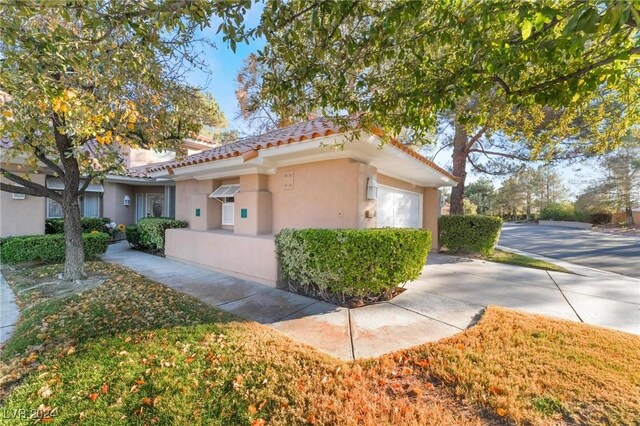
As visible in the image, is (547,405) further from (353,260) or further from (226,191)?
(226,191)

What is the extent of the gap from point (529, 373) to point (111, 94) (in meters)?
8.09

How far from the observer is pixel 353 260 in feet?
18.9

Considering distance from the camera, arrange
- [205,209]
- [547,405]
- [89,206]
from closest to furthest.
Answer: [547,405]
[205,209]
[89,206]

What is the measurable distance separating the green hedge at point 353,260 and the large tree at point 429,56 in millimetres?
2340

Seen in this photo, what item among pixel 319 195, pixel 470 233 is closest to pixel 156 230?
pixel 319 195

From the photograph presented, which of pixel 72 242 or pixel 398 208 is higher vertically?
pixel 398 208

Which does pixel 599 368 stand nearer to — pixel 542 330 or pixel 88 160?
pixel 542 330

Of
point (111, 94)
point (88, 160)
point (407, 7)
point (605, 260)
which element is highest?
point (407, 7)

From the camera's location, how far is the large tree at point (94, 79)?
3246 mm

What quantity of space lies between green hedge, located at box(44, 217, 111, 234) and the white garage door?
1405cm

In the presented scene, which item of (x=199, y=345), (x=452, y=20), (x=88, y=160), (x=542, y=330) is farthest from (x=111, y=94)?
(x=542, y=330)

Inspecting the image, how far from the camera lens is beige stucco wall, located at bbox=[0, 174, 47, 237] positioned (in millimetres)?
10133

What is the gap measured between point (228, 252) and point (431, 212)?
10.2 meters

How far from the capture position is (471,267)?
33.6 ft
